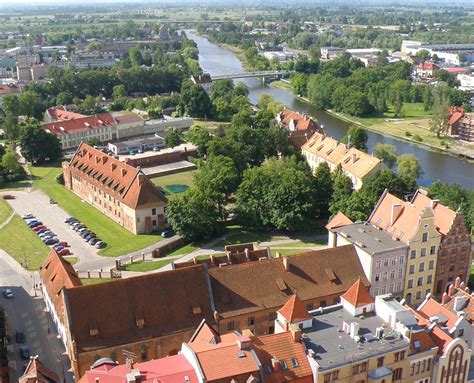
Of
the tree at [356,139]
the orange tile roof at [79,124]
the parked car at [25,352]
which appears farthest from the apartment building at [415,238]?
the orange tile roof at [79,124]

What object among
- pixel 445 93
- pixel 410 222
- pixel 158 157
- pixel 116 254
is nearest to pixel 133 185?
pixel 116 254

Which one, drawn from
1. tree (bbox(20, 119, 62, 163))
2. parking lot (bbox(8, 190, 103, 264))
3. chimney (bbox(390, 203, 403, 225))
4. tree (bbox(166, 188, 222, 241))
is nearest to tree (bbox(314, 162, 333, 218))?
tree (bbox(166, 188, 222, 241))

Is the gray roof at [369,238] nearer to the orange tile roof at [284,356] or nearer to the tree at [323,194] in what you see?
the orange tile roof at [284,356]

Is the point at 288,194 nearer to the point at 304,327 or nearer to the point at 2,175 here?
the point at 304,327

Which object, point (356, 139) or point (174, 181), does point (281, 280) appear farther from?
point (356, 139)

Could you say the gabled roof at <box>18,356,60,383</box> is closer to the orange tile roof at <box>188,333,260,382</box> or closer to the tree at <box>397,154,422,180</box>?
the orange tile roof at <box>188,333,260,382</box>
